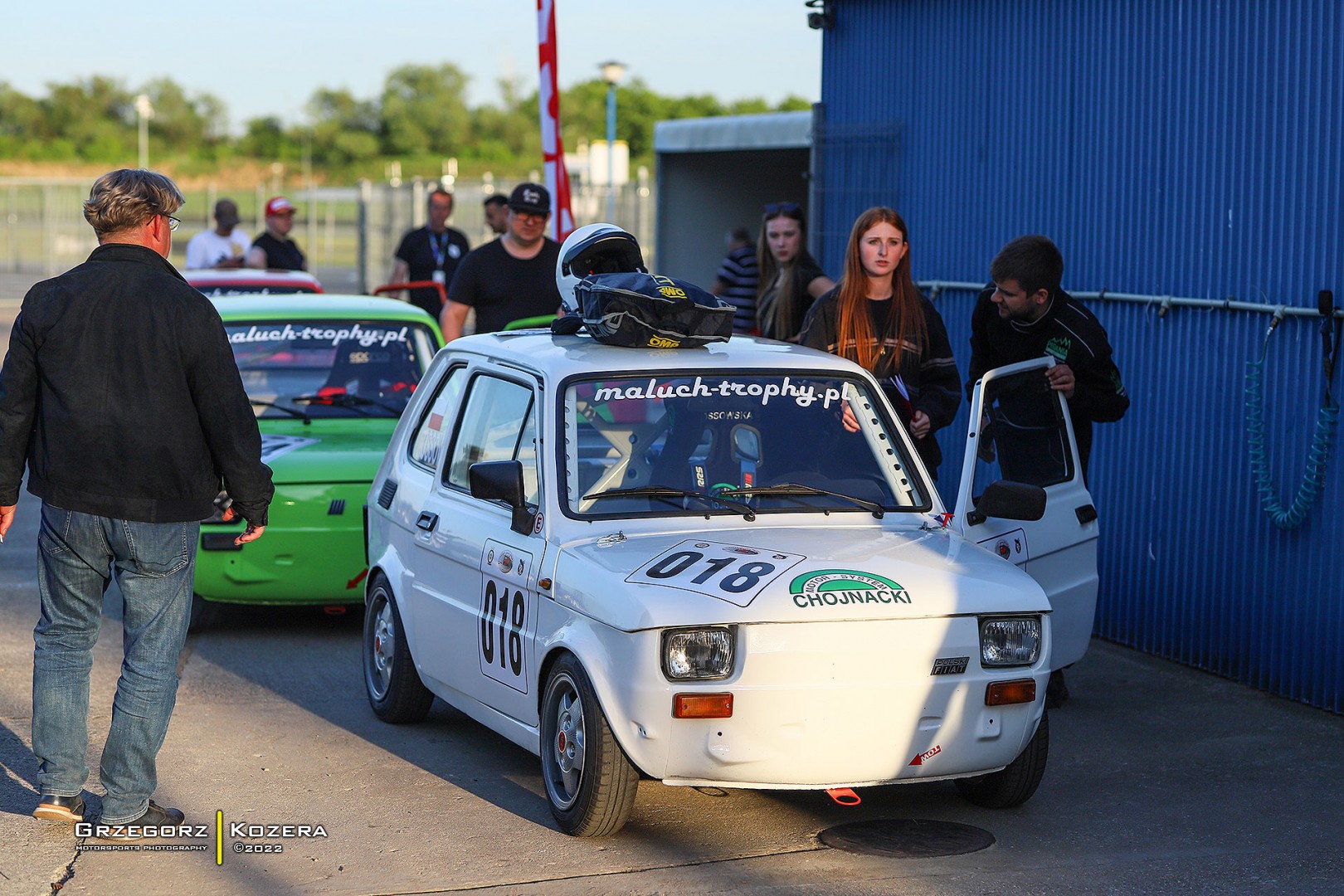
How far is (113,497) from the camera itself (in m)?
5.15

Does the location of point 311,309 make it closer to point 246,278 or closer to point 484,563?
point 246,278

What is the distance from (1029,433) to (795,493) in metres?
1.47

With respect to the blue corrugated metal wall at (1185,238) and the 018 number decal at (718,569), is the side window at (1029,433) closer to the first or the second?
the blue corrugated metal wall at (1185,238)

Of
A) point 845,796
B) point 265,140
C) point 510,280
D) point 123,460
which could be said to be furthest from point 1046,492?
point 265,140

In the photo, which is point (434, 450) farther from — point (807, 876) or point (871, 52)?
point (871, 52)

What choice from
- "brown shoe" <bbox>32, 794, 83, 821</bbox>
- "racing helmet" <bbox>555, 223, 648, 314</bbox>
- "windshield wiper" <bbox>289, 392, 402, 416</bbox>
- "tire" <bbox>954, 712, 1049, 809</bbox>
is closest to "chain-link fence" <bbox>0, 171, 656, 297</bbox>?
"windshield wiper" <bbox>289, 392, 402, 416</bbox>

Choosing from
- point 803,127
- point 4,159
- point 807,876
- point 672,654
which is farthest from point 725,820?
point 4,159

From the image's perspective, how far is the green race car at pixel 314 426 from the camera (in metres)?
8.26

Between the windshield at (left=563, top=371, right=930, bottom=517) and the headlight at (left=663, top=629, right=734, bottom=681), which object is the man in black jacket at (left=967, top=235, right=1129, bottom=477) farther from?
the headlight at (left=663, top=629, right=734, bottom=681)

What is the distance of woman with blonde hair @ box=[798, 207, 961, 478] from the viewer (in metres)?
7.22

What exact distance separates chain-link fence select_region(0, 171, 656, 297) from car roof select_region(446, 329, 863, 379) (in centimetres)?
1494

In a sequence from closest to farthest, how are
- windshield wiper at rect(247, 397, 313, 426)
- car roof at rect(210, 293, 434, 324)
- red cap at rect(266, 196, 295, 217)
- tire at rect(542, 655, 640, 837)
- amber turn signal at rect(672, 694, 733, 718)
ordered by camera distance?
amber turn signal at rect(672, 694, 733, 718) → tire at rect(542, 655, 640, 837) → windshield wiper at rect(247, 397, 313, 426) → car roof at rect(210, 293, 434, 324) → red cap at rect(266, 196, 295, 217)

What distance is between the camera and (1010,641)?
526 cm

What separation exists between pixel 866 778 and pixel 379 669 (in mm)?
2607
